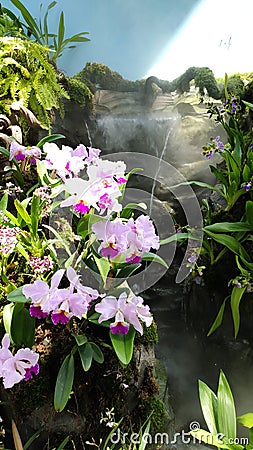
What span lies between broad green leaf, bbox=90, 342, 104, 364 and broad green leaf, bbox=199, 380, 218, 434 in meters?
0.33

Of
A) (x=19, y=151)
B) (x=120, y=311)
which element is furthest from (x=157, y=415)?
(x=19, y=151)

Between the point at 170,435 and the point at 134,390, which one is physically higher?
the point at 134,390

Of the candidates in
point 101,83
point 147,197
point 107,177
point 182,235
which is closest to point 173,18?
point 101,83

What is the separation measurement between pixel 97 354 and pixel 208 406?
1.22 feet

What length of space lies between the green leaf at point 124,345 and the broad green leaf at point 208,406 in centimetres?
29

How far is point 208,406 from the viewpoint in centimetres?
122

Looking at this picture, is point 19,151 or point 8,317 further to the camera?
point 19,151

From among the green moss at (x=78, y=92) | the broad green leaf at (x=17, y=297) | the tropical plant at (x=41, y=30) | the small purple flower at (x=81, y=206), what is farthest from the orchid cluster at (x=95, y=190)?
the green moss at (x=78, y=92)

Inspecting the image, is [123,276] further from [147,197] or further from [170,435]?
[147,197]

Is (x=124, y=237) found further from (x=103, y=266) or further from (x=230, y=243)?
(x=230, y=243)

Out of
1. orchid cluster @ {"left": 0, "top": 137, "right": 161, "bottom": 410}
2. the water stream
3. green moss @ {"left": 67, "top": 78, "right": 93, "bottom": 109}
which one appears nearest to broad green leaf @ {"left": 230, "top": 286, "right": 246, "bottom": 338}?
the water stream

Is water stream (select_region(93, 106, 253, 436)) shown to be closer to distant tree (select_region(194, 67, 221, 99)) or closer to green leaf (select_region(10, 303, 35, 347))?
distant tree (select_region(194, 67, 221, 99))

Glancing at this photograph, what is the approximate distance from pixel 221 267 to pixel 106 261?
962 millimetres

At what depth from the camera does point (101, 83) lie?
2980 mm
